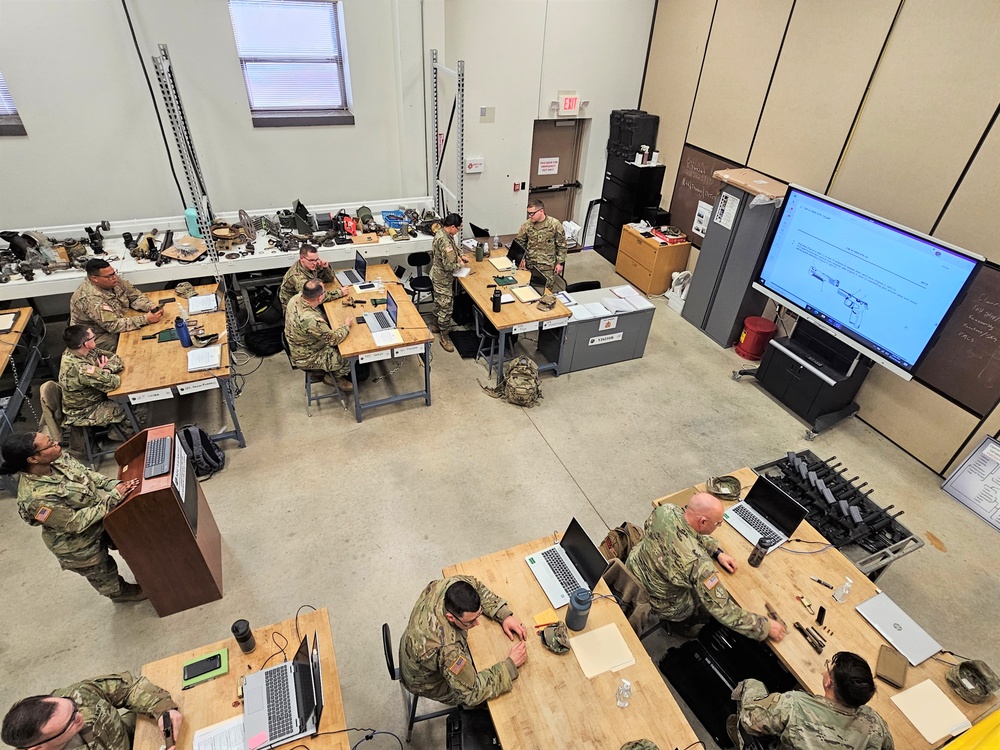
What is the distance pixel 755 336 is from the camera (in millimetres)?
6199

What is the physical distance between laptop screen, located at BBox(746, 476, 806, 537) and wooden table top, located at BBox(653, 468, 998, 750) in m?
0.14

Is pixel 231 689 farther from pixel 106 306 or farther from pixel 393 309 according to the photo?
pixel 106 306

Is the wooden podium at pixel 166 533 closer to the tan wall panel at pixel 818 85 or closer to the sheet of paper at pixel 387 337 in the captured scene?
the sheet of paper at pixel 387 337

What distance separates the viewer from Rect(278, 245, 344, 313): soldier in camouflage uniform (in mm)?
5375

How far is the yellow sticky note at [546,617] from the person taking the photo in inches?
104

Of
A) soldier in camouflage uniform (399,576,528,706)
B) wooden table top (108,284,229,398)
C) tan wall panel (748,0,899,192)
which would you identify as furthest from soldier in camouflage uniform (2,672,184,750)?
tan wall panel (748,0,899,192)

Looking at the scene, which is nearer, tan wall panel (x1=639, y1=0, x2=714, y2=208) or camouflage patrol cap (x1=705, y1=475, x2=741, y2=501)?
camouflage patrol cap (x1=705, y1=475, x2=741, y2=501)

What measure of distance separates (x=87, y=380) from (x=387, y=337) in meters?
2.34

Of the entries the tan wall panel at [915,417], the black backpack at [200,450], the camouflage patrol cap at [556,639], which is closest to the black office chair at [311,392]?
the black backpack at [200,450]

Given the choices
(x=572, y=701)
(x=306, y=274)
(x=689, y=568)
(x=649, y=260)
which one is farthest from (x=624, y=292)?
(x=572, y=701)

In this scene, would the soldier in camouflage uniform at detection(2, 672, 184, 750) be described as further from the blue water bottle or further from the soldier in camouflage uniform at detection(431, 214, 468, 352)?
the soldier in camouflage uniform at detection(431, 214, 468, 352)

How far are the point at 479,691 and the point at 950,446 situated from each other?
4.93 m

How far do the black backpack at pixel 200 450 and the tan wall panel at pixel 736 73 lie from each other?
21.9 feet

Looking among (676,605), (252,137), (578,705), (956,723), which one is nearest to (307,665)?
(578,705)
